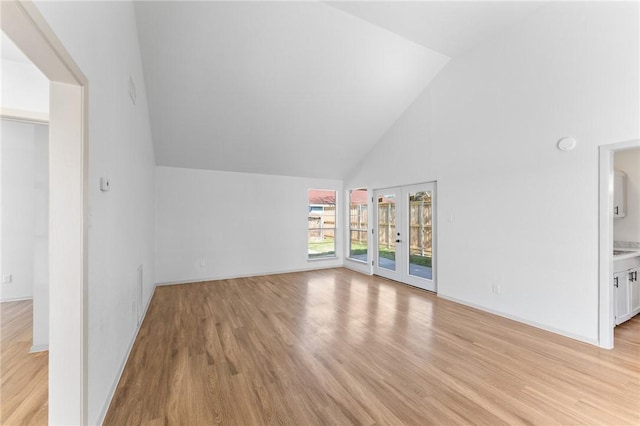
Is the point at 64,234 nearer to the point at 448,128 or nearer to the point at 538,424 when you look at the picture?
the point at 538,424

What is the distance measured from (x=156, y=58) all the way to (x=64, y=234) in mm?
2933

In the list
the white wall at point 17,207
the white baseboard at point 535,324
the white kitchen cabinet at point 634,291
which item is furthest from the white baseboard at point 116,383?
the white kitchen cabinet at point 634,291

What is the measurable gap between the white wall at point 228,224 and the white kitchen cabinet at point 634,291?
5.15 meters

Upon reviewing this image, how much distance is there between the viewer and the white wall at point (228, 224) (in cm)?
523

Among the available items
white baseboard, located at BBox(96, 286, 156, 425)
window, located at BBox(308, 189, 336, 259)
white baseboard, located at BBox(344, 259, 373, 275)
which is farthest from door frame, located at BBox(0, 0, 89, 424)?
window, located at BBox(308, 189, 336, 259)

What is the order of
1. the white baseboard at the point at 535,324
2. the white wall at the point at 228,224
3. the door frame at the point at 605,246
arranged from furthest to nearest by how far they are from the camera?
the white wall at the point at 228,224 < the white baseboard at the point at 535,324 < the door frame at the point at 605,246

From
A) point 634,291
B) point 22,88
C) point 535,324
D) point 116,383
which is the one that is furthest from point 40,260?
point 634,291

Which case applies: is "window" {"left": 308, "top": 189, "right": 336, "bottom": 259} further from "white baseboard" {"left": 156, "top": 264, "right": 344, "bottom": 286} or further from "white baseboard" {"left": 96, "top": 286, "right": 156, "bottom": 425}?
"white baseboard" {"left": 96, "top": 286, "right": 156, "bottom": 425}

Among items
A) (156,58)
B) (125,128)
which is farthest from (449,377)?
(156,58)

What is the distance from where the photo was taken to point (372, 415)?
5.88ft

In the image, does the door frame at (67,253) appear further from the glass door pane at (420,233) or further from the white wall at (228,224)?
the glass door pane at (420,233)

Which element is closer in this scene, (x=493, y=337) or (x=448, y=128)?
(x=493, y=337)

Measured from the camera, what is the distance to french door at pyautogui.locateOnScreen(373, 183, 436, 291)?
15.7 ft

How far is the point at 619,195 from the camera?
12.4ft
